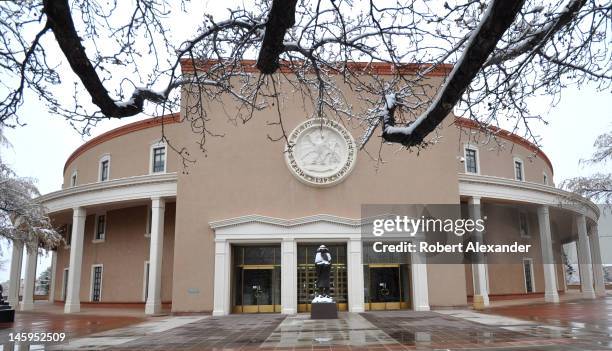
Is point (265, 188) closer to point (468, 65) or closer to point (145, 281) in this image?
point (145, 281)

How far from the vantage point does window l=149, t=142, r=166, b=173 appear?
2720 cm

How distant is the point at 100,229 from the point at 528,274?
85.2ft

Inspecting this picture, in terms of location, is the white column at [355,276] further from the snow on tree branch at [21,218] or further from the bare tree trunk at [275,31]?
the bare tree trunk at [275,31]

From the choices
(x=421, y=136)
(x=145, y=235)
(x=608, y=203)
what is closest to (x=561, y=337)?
(x=421, y=136)

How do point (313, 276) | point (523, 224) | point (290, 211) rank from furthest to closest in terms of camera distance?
point (523, 224)
point (313, 276)
point (290, 211)

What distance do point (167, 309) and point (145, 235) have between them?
4474 millimetres

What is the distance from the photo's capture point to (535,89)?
260 inches

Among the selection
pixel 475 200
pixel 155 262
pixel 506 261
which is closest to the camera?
pixel 155 262

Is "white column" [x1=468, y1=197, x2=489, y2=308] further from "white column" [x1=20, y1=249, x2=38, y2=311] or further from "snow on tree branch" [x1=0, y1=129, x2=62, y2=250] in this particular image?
"white column" [x1=20, y1=249, x2=38, y2=311]

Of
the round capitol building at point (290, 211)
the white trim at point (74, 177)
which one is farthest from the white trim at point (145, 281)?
the white trim at point (74, 177)

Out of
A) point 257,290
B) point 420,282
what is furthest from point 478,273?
point 257,290

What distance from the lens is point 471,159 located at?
94.0 ft

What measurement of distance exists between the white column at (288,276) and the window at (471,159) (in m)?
12.3

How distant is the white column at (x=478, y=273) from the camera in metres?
23.1
